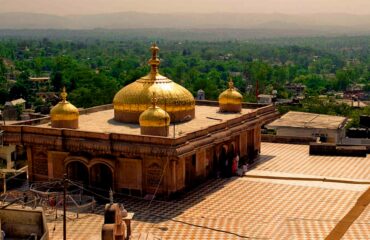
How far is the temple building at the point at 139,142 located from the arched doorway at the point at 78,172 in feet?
0.11

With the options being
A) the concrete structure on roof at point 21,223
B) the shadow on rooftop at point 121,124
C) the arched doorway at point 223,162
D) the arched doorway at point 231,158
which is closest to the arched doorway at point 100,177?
the shadow on rooftop at point 121,124

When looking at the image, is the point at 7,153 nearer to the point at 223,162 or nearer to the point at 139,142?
the point at 223,162

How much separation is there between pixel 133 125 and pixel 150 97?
118 centimetres

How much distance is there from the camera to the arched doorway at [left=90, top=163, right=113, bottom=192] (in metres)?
20.6

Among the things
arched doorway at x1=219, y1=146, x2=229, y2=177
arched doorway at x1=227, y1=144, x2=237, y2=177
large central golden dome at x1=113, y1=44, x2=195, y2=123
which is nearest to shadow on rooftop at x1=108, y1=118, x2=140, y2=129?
large central golden dome at x1=113, y1=44, x2=195, y2=123

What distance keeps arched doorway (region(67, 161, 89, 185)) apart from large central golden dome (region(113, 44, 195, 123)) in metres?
2.94

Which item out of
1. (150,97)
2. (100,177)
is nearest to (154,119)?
(100,177)

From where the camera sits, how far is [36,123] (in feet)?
76.0

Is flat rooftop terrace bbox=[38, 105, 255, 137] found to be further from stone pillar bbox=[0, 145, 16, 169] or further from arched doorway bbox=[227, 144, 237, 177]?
stone pillar bbox=[0, 145, 16, 169]

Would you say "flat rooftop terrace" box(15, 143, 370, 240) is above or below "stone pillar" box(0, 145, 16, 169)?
above

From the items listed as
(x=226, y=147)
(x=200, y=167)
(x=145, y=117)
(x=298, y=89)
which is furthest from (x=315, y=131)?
(x=298, y=89)

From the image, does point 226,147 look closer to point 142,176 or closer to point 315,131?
point 142,176

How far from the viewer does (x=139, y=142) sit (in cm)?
1950

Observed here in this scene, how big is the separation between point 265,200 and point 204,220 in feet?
9.88
